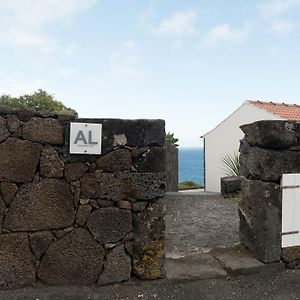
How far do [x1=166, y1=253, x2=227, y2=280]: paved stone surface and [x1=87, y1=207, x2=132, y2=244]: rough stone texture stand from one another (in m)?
0.72

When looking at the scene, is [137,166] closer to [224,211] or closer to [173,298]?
[173,298]

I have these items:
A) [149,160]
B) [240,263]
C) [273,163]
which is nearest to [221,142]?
[273,163]

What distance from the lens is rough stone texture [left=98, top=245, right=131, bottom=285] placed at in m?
3.47

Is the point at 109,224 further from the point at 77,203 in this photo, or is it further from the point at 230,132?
the point at 230,132

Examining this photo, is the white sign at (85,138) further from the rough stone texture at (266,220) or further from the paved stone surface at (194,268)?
the rough stone texture at (266,220)

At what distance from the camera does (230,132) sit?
1723 centimetres

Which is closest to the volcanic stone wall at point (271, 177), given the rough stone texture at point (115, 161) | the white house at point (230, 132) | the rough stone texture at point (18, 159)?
the rough stone texture at point (115, 161)

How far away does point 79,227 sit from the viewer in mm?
3420

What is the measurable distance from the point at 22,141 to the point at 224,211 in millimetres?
5304

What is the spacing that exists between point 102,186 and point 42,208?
63 cm

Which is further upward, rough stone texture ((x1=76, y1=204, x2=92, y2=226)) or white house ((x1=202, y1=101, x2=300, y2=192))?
white house ((x1=202, y1=101, x2=300, y2=192))

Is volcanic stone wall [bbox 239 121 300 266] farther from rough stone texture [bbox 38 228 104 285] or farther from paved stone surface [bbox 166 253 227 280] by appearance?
rough stone texture [bbox 38 228 104 285]

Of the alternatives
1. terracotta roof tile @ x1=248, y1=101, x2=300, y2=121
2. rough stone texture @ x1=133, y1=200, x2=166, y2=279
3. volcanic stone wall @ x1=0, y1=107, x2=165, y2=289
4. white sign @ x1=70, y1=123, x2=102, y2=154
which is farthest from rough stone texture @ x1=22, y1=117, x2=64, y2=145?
terracotta roof tile @ x1=248, y1=101, x2=300, y2=121

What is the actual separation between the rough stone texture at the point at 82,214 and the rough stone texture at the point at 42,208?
59 millimetres
